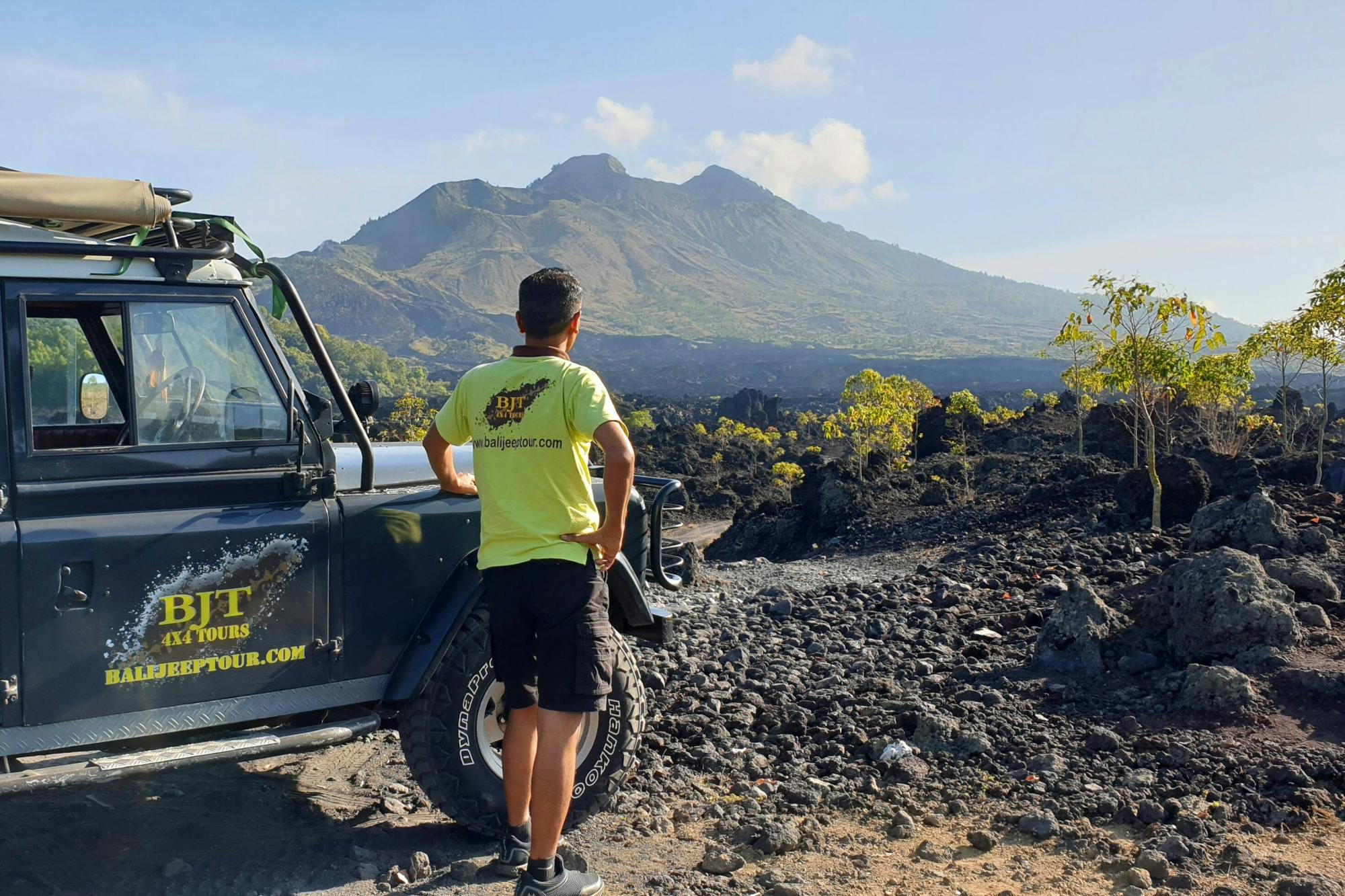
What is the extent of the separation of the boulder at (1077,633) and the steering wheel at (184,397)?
5.18 metres

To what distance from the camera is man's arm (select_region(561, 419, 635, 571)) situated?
331cm

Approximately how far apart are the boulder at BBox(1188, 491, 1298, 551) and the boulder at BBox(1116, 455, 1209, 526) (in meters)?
2.48

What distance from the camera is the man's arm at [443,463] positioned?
378cm

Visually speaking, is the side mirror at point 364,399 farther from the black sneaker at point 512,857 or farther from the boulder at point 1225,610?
the boulder at point 1225,610

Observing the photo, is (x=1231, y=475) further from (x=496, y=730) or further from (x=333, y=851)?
(x=333, y=851)

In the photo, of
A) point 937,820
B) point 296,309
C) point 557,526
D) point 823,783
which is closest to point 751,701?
point 823,783

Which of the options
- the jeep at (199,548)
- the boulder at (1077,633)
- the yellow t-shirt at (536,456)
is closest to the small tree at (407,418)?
the boulder at (1077,633)

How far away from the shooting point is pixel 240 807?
4.45 m

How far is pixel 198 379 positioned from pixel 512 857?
6.47ft

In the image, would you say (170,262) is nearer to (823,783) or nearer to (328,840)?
(328,840)

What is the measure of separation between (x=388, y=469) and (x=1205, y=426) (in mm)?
20565

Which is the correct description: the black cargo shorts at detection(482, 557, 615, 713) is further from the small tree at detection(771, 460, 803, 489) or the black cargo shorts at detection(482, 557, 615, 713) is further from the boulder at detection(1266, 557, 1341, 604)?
the small tree at detection(771, 460, 803, 489)

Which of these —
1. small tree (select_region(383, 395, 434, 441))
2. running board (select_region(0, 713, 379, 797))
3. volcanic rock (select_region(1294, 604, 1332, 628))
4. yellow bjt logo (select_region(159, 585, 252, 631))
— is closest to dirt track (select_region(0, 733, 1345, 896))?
running board (select_region(0, 713, 379, 797))

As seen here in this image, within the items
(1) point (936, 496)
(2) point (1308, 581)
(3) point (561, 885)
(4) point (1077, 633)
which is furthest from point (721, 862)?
(1) point (936, 496)
